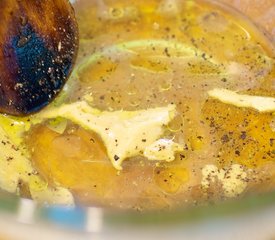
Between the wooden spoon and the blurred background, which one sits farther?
the wooden spoon

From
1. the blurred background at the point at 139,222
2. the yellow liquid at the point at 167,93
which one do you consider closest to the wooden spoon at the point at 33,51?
the yellow liquid at the point at 167,93

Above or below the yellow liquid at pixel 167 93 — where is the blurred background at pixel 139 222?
above

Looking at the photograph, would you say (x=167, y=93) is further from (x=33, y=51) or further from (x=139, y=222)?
(x=139, y=222)

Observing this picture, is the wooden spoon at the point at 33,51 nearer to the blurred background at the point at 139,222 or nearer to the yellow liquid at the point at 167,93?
the yellow liquid at the point at 167,93

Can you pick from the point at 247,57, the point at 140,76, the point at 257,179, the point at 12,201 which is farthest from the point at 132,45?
the point at 12,201

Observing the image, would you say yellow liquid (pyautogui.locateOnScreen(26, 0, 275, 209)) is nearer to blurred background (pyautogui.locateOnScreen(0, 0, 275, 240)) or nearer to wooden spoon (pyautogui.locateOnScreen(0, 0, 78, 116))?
wooden spoon (pyautogui.locateOnScreen(0, 0, 78, 116))

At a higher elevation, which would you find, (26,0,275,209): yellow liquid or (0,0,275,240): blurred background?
(0,0,275,240): blurred background

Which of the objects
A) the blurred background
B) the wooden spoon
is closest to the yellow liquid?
the wooden spoon
